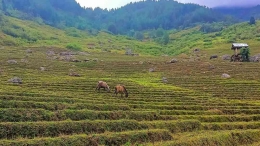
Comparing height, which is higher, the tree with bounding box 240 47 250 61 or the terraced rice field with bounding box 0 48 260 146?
the tree with bounding box 240 47 250 61

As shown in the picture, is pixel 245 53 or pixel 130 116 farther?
pixel 245 53

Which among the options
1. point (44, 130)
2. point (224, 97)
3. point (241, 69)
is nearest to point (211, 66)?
point (241, 69)

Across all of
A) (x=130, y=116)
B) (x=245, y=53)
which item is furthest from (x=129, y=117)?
(x=245, y=53)

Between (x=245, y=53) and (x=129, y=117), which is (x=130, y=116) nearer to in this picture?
(x=129, y=117)

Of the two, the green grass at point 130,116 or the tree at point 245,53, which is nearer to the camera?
the green grass at point 130,116

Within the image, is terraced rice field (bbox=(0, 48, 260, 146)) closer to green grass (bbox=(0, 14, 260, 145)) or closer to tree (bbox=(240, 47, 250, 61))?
green grass (bbox=(0, 14, 260, 145))

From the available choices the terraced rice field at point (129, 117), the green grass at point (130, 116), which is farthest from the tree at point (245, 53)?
the terraced rice field at point (129, 117)

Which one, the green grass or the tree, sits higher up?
the tree

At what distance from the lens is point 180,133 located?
34688 millimetres

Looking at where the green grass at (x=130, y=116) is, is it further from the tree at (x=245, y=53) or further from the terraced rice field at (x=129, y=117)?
the tree at (x=245, y=53)

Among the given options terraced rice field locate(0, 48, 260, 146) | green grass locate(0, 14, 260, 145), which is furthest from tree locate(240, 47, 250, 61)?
terraced rice field locate(0, 48, 260, 146)

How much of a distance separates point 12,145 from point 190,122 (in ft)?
68.9

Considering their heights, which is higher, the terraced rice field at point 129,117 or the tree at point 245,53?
the tree at point 245,53

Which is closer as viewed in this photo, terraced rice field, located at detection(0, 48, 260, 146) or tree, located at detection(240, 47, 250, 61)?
terraced rice field, located at detection(0, 48, 260, 146)
